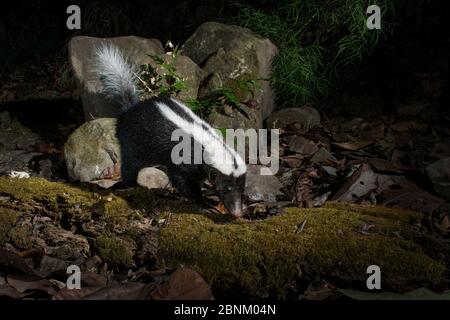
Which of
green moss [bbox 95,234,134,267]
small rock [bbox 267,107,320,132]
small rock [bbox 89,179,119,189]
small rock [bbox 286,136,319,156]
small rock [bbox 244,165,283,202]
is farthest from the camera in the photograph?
small rock [bbox 267,107,320,132]

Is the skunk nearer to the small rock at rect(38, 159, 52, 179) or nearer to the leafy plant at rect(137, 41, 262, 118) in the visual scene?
the leafy plant at rect(137, 41, 262, 118)

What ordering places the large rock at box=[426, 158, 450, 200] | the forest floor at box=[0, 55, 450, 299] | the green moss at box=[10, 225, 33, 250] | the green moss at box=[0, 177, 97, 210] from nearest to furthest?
the forest floor at box=[0, 55, 450, 299]
the green moss at box=[10, 225, 33, 250]
the green moss at box=[0, 177, 97, 210]
the large rock at box=[426, 158, 450, 200]

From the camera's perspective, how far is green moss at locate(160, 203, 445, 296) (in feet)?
7.57

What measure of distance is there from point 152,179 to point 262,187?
981 millimetres

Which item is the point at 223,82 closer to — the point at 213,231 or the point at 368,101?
the point at 368,101

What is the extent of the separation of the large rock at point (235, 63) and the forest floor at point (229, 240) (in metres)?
1.28

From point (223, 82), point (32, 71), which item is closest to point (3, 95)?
point (32, 71)

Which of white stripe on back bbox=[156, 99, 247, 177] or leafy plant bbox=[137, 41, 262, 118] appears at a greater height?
leafy plant bbox=[137, 41, 262, 118]

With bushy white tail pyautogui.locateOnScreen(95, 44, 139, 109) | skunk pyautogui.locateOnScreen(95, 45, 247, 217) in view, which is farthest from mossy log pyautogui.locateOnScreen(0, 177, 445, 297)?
bushy white tail pyautogui.locateOnScreen(95, 44, 139, 109)

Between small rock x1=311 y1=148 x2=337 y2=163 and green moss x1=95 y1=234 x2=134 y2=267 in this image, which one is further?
small rock x1=311 y1=148 x2=337 y2=163

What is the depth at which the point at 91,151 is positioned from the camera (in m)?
4.34

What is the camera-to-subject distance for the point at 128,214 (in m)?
2.80

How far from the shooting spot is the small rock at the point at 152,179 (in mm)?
4297

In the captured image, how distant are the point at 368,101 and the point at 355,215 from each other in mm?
3257
